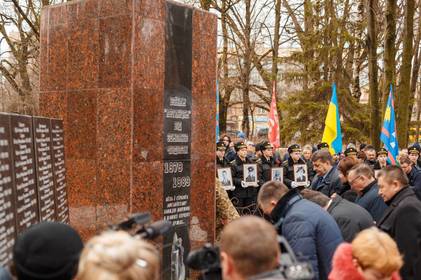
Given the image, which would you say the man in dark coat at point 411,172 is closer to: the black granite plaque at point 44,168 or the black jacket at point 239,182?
the black jacket at point 239,182

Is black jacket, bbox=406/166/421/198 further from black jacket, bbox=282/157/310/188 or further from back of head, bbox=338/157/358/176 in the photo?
back of head, bbox=338/157/358/176

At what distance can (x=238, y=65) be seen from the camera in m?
33.8

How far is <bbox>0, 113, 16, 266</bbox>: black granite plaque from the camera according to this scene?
12.5 ft

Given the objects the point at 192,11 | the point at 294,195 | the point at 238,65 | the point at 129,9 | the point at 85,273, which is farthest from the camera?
the point at 238,65

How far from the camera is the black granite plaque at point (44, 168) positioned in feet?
15.9

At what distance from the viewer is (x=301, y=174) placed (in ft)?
43.7

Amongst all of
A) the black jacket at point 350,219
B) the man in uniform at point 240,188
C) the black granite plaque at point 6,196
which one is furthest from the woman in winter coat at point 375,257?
the man in uniform at point 240,188

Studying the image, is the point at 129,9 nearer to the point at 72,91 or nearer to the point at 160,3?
the point at 160,3

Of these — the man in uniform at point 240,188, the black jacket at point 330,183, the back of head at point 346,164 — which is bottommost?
the man in uniform at point 240,188

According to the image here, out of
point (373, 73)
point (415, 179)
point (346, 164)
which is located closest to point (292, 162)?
point (415, 179)

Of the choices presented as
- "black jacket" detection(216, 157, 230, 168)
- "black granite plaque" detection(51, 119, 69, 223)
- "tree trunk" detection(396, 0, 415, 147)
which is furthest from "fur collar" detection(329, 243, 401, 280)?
"tree trunk" detection(396, 0, 415, 147)

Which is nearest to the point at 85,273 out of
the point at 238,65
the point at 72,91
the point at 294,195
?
the point at 294,195

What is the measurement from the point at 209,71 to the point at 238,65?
1023 inches

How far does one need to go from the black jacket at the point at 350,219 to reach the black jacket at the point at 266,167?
23.5 feet
